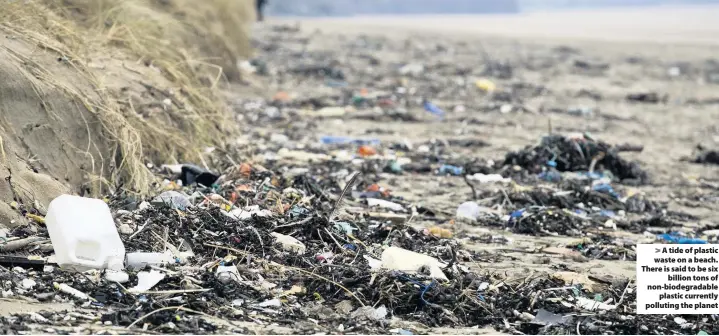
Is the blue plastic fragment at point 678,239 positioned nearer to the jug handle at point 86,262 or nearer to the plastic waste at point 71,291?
the jug handle at point 86,262

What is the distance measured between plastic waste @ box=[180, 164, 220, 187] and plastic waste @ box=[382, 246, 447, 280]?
149cm

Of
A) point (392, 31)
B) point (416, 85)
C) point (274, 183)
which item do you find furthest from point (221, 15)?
point (392, 31)

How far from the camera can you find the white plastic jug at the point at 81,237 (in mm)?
3857

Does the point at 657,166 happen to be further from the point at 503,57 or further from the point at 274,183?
the point at 503,57

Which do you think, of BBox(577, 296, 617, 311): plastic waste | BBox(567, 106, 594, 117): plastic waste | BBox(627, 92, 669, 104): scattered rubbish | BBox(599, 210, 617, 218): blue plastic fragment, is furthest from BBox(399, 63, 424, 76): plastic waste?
BBox(577, 296, 617, 311): plastic waste

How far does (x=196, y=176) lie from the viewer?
5.66 metres

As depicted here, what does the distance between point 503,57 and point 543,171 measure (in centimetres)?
1269

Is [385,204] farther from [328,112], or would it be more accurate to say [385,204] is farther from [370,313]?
[328,112]

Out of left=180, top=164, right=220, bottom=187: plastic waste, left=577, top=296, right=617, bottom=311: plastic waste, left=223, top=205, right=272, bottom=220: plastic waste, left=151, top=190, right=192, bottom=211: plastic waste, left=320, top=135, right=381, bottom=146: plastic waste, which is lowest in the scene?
left=320, top=135, right=381, bottom=146: plastic waste

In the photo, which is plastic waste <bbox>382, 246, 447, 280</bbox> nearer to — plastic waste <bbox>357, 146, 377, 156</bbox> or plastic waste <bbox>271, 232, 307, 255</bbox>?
plastic waste <bbox>271, 232, 307, 255</bbox>

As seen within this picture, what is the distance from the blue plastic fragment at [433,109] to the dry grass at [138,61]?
2.54 m

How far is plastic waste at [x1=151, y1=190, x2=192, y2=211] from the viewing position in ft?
15.8

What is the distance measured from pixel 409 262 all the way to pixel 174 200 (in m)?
1.24

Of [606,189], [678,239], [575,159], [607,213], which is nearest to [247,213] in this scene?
[678,239]
